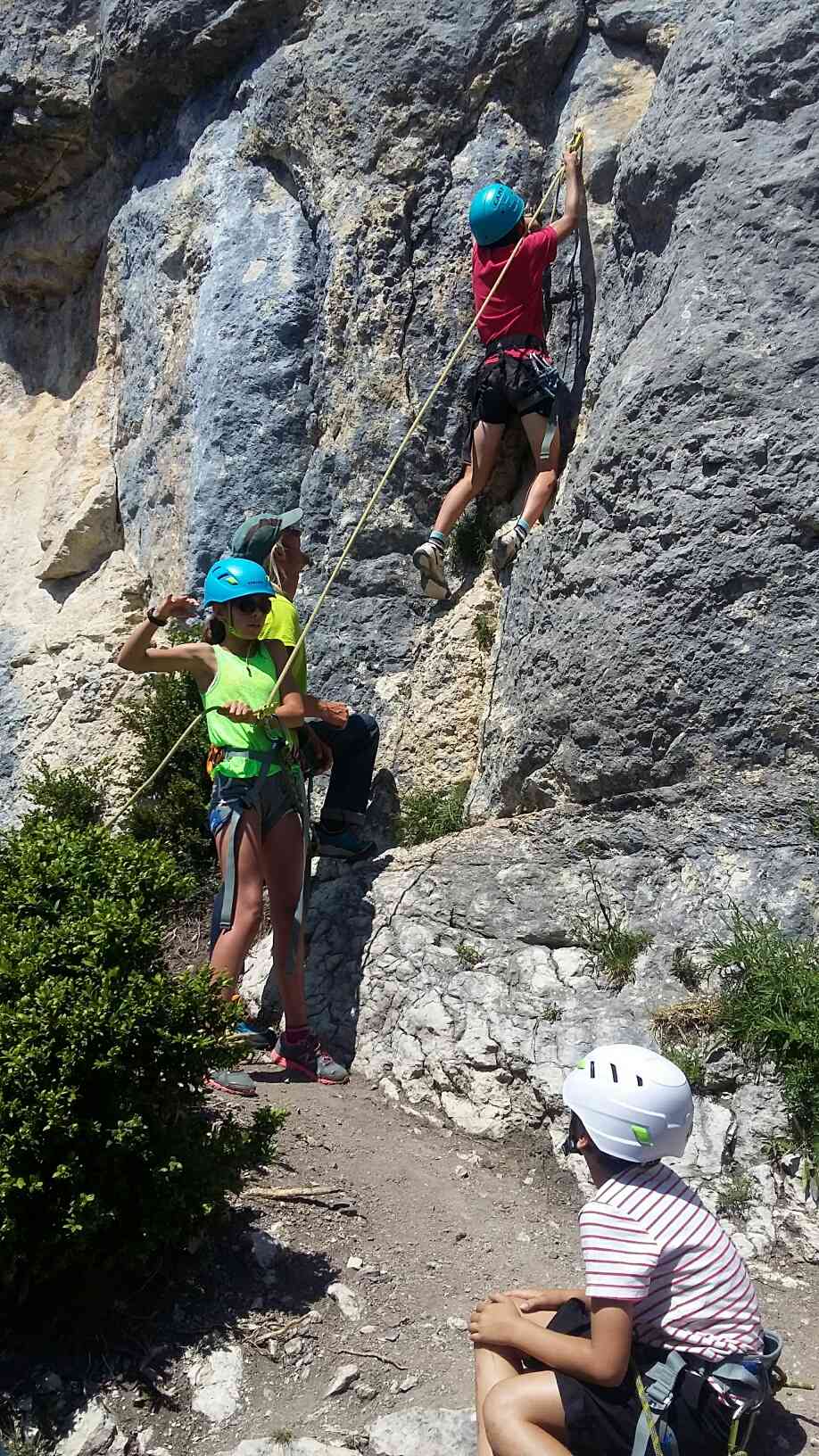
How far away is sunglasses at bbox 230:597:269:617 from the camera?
567 cm

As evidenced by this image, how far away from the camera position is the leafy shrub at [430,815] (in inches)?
252

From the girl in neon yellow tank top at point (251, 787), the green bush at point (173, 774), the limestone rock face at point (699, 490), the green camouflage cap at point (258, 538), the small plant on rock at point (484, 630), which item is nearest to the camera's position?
the limestone rock face at point (699, 490)

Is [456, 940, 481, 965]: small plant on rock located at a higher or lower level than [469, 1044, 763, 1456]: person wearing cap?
lower

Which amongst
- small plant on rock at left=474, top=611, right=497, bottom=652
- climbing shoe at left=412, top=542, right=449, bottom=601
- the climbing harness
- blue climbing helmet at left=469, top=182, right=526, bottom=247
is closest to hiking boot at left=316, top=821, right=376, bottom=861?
small plant on rock at left=474, top=611, right=497, bottom=652


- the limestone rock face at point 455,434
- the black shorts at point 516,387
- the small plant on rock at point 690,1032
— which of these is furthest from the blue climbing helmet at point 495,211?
the small plant on rock at point 690,1032

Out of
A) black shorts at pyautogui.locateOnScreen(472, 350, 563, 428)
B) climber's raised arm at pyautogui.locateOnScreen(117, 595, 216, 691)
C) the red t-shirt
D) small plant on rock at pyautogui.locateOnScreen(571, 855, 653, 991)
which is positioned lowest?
small plant on rock at pyautogui.locateOnScreen(571, 855, 653, 991)

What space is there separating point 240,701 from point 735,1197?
290cm

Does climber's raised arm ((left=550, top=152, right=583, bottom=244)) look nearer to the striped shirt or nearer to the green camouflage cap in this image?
the green camouflage cap

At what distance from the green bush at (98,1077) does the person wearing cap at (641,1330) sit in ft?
3.82

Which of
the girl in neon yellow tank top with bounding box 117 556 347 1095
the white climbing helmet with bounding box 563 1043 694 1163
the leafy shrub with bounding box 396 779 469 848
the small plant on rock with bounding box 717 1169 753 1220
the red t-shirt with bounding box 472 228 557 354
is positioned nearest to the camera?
the white climbing helmet with bounding box 563 1043 694 1163

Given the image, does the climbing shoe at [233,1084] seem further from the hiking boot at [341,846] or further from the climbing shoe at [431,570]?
the climbing shoe at [431,570]

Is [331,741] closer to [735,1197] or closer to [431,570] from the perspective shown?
[431,570]

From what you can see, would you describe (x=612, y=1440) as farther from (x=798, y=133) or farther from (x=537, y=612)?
(x=798, y=133)

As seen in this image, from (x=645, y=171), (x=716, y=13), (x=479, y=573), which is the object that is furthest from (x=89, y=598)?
(x=716, y=13)
